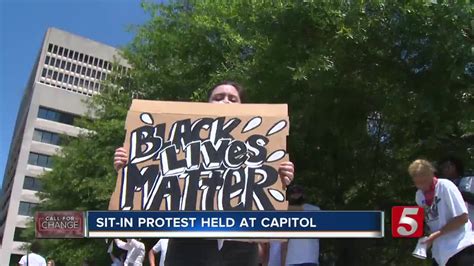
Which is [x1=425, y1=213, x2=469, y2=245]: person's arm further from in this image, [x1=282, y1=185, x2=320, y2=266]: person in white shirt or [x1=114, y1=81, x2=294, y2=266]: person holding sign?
[x1=282, y1=185, x2=320, y2=266]: person in white shirt

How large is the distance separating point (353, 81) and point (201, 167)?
6697 mm

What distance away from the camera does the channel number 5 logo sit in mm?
2633

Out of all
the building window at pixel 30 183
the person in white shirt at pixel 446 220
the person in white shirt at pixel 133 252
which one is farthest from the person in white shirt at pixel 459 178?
the building window at pixel 30 183

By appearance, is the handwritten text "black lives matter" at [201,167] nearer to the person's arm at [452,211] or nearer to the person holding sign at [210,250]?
the person holding sign at [210,250]

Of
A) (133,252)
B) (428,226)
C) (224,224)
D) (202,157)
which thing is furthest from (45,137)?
(224,224)

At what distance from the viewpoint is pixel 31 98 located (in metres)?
81.2

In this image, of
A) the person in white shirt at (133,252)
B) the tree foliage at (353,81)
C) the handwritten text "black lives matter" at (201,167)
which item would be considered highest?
the tree foliage at (353,81)

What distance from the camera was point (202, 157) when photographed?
311 cm

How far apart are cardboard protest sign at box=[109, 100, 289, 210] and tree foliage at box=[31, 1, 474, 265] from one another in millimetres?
5433

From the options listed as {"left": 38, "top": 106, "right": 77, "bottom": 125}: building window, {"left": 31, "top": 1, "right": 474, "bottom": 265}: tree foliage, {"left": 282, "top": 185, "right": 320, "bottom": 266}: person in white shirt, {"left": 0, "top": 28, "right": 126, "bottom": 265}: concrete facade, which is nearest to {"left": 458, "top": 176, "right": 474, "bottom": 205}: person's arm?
{"left": 282, "top": 185, "right": 320, "bottom": 266}: person in white shirt

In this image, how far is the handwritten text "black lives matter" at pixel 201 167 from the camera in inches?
119

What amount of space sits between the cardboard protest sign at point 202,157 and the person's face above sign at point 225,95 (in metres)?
0.23

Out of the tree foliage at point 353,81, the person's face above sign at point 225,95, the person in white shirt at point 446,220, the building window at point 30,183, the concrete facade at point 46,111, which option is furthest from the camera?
the building window at point 30,183

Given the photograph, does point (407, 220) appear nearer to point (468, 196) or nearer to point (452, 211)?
point (452, 211)
